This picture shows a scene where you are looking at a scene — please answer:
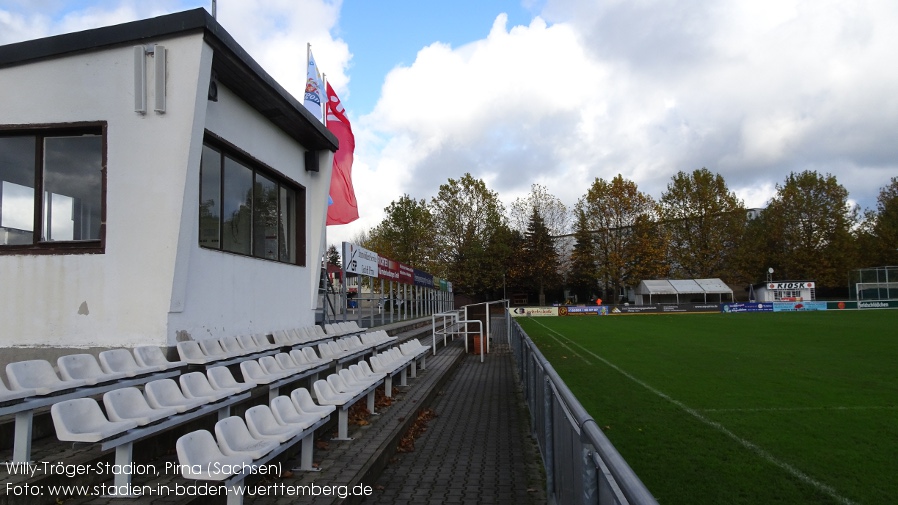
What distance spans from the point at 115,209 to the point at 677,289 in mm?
51401

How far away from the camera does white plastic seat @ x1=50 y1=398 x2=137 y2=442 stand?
12.3 feet

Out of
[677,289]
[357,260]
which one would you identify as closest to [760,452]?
[357,260]

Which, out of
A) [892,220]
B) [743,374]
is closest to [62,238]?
[743,374]

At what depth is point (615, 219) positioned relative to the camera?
56031mm

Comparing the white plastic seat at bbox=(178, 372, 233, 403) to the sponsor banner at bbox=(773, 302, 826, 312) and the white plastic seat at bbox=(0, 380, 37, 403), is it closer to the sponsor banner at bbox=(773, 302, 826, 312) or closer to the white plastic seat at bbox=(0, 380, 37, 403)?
the white plastic seat at bbox=(0, 380, 37, 403)

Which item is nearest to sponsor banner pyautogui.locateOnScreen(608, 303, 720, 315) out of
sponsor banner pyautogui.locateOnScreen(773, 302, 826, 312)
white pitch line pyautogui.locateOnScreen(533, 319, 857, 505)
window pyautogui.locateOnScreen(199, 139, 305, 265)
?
sponsor banner pyautogui.locateOnScreen(773, 302, 826, 312)

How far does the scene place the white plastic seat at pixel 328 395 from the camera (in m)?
5.87

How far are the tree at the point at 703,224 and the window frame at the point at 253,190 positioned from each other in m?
49.5

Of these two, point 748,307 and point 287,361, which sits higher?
point 287,361

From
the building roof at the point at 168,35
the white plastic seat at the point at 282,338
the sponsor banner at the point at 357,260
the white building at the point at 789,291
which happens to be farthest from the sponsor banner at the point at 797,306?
the building roof at the point at 168,35

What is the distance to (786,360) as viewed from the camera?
48.5 feet

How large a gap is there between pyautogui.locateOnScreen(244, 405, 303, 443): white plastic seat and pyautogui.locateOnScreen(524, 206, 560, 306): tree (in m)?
53.5

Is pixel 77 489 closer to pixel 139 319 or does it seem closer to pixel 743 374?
pixel 139 319

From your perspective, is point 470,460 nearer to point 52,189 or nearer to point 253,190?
point 52,189
